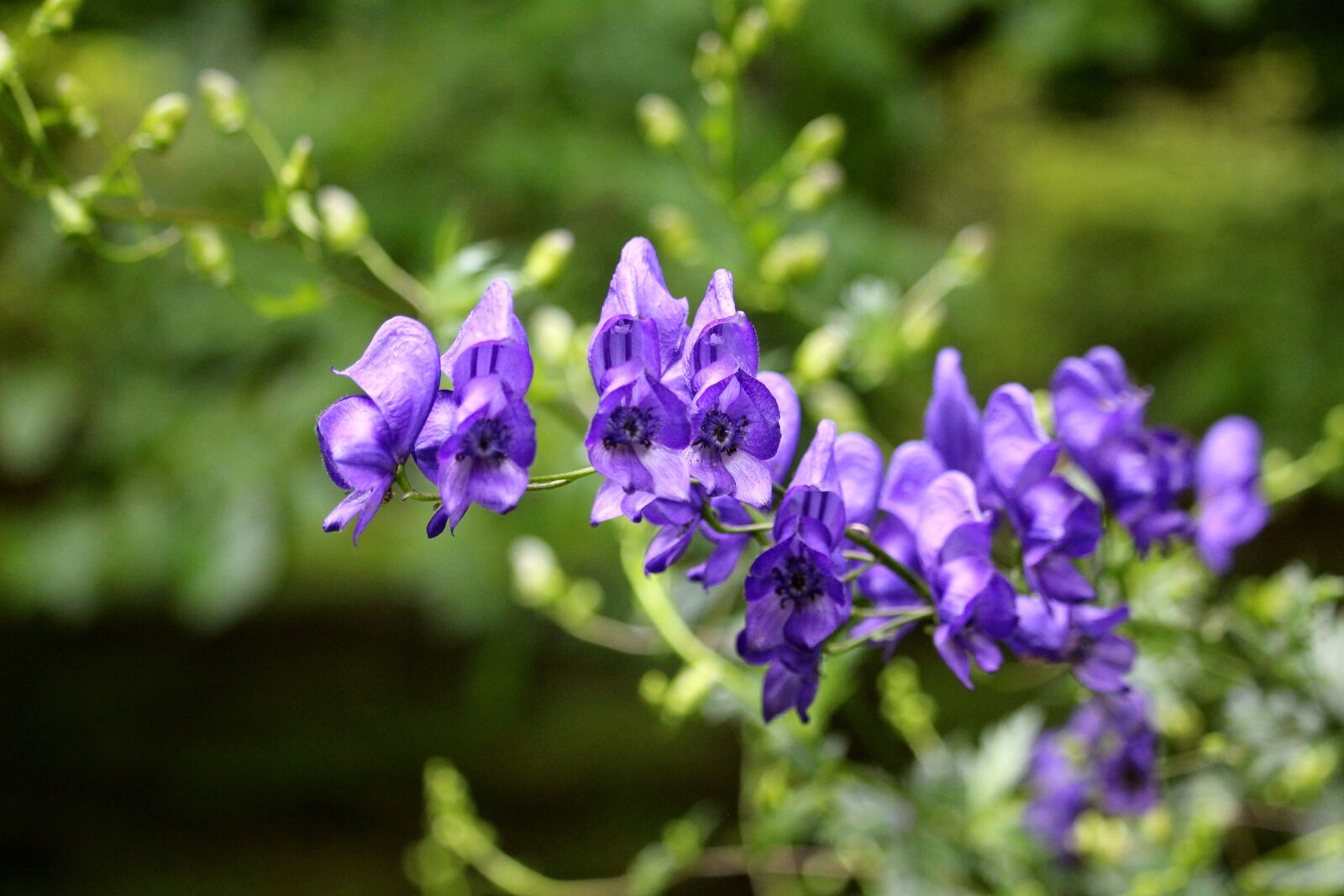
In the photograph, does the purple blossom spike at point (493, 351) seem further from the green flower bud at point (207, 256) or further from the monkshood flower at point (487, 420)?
the green flower bud at point (207, 256)

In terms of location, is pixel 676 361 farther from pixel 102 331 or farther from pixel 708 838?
pixel 708 838

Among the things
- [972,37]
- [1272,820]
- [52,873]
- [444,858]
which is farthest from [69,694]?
[1272,820]

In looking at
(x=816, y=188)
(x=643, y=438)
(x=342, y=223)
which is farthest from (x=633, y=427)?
(x=816, y=188)

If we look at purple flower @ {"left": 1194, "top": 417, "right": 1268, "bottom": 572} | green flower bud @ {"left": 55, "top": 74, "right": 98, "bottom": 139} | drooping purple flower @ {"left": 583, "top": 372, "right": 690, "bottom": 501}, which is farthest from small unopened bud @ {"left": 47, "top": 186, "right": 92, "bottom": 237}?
purple flower @ {"left": 1194, "top": 417, "right": 1268, "bottom": 572}

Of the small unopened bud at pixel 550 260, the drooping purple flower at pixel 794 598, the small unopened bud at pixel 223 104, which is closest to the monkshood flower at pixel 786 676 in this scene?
the drooping purple flower at pixel 794 598

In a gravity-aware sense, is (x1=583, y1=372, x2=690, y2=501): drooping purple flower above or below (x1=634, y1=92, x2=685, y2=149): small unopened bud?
above

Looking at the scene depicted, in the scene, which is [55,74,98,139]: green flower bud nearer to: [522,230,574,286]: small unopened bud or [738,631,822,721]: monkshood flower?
[522,230,574,286]: small unopened bud
